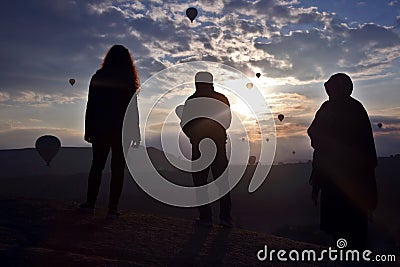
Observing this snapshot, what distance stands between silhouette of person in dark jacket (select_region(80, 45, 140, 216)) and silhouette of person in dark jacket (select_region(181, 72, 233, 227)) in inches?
34.6

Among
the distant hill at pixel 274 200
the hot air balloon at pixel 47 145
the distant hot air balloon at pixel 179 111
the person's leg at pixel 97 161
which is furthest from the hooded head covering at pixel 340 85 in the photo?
the hot air balloon at pixel 47 145

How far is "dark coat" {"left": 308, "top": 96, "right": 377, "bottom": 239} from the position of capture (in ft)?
20.7

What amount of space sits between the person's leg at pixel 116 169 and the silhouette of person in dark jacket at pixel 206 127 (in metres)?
1.10

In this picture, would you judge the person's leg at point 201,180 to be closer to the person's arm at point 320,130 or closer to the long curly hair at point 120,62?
the long curly hair at point 120,62

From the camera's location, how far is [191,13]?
1454 inches

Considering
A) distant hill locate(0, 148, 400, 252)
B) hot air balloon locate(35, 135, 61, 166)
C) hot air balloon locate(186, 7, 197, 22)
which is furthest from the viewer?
hot air balloon locate(35, 135, 61, 166)

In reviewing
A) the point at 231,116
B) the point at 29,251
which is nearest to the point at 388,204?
the point at 231,116

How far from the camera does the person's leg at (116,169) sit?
6992mm

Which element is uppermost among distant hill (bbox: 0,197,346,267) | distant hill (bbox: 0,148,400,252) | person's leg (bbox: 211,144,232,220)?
person's leg (bbox: 211,144,232,220)

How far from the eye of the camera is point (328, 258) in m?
6.20

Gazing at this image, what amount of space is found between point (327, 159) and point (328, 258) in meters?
1.31

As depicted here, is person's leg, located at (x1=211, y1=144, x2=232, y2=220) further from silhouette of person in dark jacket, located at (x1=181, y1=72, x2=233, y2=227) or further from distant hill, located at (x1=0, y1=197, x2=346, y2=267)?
distant hill, located at (x1=0, y1=197, x2=346, y2=267)

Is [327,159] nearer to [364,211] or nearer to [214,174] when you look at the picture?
[364,211]

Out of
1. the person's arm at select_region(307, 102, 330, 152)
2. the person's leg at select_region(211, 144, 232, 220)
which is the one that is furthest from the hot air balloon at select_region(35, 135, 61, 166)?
the person's arm at select_region(307, 102, 330, 152)
